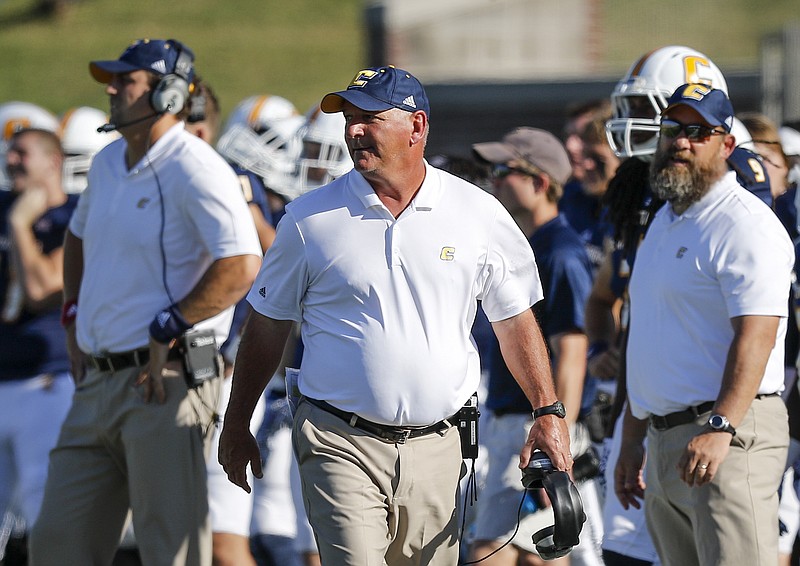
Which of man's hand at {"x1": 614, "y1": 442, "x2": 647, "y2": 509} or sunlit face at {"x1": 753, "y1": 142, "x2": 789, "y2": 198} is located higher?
sunlit face at {"x1": 753, "y1": 142, "x2": 789, "y2": 198}

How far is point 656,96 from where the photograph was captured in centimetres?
600

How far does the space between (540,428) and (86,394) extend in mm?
1956

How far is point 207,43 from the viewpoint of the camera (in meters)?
35.0

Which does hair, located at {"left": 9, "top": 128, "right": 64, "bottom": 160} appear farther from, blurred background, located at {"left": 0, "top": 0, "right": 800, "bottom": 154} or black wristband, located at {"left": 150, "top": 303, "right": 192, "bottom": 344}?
blurred background, located at {"left": 0, "top": 0, "right": 800, "bottom": 154}

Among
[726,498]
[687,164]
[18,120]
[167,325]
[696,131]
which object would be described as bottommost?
[726,498]

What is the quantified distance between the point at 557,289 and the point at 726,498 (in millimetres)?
1537

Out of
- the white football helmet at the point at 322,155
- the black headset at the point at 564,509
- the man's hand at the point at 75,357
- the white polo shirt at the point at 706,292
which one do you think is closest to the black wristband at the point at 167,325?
the man's hand at the point at 75,357

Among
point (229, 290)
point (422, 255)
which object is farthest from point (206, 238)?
point (422, 255)

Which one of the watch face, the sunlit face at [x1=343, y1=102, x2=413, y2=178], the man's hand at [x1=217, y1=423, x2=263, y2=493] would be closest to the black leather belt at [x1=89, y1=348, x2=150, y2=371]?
the man's hand at [x1=217, y1=423, x2=263, y2=493]

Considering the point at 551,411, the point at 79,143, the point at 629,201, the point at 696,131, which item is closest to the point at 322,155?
the point at 79,143

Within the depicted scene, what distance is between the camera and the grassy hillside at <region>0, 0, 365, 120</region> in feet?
106

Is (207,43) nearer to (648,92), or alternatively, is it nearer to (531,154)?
(531,154)

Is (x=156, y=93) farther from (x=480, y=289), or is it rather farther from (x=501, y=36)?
(x=501, y=36)

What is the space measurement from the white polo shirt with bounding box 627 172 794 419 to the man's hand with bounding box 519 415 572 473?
60 cm
